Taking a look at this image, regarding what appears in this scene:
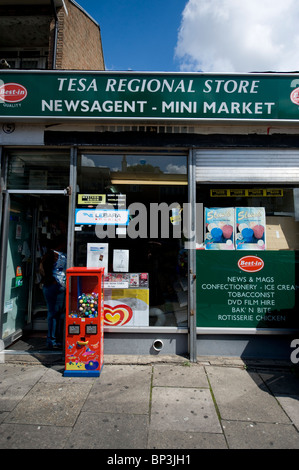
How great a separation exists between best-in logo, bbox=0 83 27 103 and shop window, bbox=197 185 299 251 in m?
3.20

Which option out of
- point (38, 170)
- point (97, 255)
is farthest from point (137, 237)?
point (38, 170)

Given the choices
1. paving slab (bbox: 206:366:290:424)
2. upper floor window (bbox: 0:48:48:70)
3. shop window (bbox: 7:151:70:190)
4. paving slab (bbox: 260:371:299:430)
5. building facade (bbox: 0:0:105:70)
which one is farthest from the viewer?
upper floor window (bbox: 0:48:48:70)

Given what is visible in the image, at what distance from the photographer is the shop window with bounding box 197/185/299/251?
4.85 metres

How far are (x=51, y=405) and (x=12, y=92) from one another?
453 centimetres

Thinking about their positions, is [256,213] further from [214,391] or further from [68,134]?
[68,134]

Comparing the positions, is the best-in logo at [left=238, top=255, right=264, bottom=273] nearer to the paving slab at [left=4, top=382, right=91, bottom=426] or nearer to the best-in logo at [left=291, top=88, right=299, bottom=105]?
the best-in logo at [left=291, top=88, right=299, bottom=105]

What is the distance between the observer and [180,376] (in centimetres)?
405

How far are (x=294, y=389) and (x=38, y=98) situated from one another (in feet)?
18.2

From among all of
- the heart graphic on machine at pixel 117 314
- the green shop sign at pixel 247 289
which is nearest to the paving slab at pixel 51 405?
the heart graphic on machine at pixel 117 314

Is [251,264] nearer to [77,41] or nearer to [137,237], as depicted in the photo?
[137,237]

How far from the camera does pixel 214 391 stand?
367 cm

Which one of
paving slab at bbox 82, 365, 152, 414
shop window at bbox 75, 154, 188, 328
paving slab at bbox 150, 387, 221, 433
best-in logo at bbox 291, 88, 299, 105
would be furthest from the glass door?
best-in logo at bbox 291, 88, 299, 105

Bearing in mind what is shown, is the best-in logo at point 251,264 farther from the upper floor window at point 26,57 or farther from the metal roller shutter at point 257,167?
the upper floor window at point 26,57

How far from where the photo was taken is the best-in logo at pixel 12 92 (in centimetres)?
461
